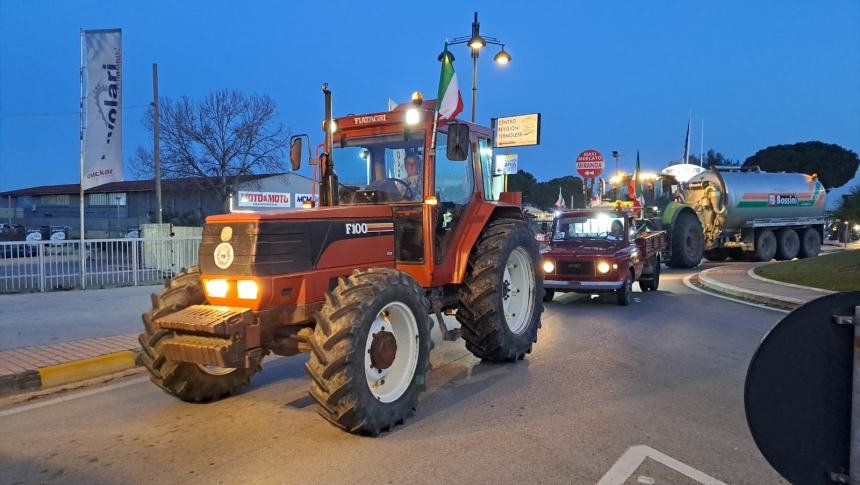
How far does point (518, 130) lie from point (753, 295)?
14957 mm

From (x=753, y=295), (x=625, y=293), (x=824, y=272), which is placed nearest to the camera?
(x=625, y=293)

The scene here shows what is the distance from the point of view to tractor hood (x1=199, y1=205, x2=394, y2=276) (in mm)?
4496

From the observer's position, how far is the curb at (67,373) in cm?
573

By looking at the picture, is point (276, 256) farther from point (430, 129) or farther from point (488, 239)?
point (488, 239)

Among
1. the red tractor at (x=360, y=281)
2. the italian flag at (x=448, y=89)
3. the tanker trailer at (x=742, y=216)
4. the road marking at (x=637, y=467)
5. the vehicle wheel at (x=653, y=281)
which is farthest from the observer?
the tanker trailer at (x=742, y=216)

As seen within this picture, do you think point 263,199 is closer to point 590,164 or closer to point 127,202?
point 590,164

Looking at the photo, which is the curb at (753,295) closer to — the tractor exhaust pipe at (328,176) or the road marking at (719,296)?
the road marking at (719,296)

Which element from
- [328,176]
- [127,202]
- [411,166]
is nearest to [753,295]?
[411,166]

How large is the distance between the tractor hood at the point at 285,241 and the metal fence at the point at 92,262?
28.6 ft

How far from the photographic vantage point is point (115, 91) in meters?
12.4

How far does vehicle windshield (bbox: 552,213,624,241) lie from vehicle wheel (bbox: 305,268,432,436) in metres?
7.84

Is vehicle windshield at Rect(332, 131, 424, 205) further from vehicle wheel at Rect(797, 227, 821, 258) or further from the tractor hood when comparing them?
vehicle wheel at Rect(797, 227, 821, 258)

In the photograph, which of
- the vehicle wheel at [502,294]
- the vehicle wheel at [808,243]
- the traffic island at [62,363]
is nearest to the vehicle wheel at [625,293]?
the vehicle wheel at [502,294]

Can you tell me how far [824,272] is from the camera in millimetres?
14422
